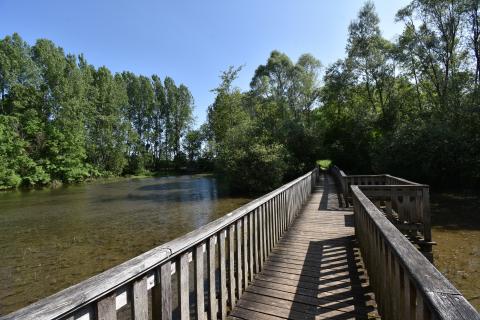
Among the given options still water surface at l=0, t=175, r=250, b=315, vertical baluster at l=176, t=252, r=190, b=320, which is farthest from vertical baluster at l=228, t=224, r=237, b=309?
still water surface at l=0, t=175, r=250, b=315

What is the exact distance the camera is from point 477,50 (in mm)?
17125

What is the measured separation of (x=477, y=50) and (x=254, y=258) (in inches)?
857

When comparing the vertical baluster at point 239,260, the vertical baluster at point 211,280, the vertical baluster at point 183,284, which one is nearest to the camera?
the vertical baluster at point 183,284

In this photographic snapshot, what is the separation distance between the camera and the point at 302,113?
32.3m

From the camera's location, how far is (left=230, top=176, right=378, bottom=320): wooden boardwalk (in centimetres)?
272

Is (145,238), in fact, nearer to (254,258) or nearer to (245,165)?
(254,258)

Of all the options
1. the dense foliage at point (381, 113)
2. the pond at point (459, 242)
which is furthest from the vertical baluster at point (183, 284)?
the dense foliage at point (381, 113)

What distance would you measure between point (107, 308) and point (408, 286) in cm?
166

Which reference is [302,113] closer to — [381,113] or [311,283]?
[381,113]

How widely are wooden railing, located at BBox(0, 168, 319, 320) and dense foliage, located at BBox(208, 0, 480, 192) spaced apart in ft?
46.7

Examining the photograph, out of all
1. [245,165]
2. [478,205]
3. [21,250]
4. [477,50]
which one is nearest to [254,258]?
[21,250]

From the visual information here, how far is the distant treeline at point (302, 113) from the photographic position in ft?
51.8

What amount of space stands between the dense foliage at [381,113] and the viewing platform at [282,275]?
11.5 metres

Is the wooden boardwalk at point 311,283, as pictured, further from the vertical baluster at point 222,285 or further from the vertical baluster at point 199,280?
the vertical baluster at point 199,280
